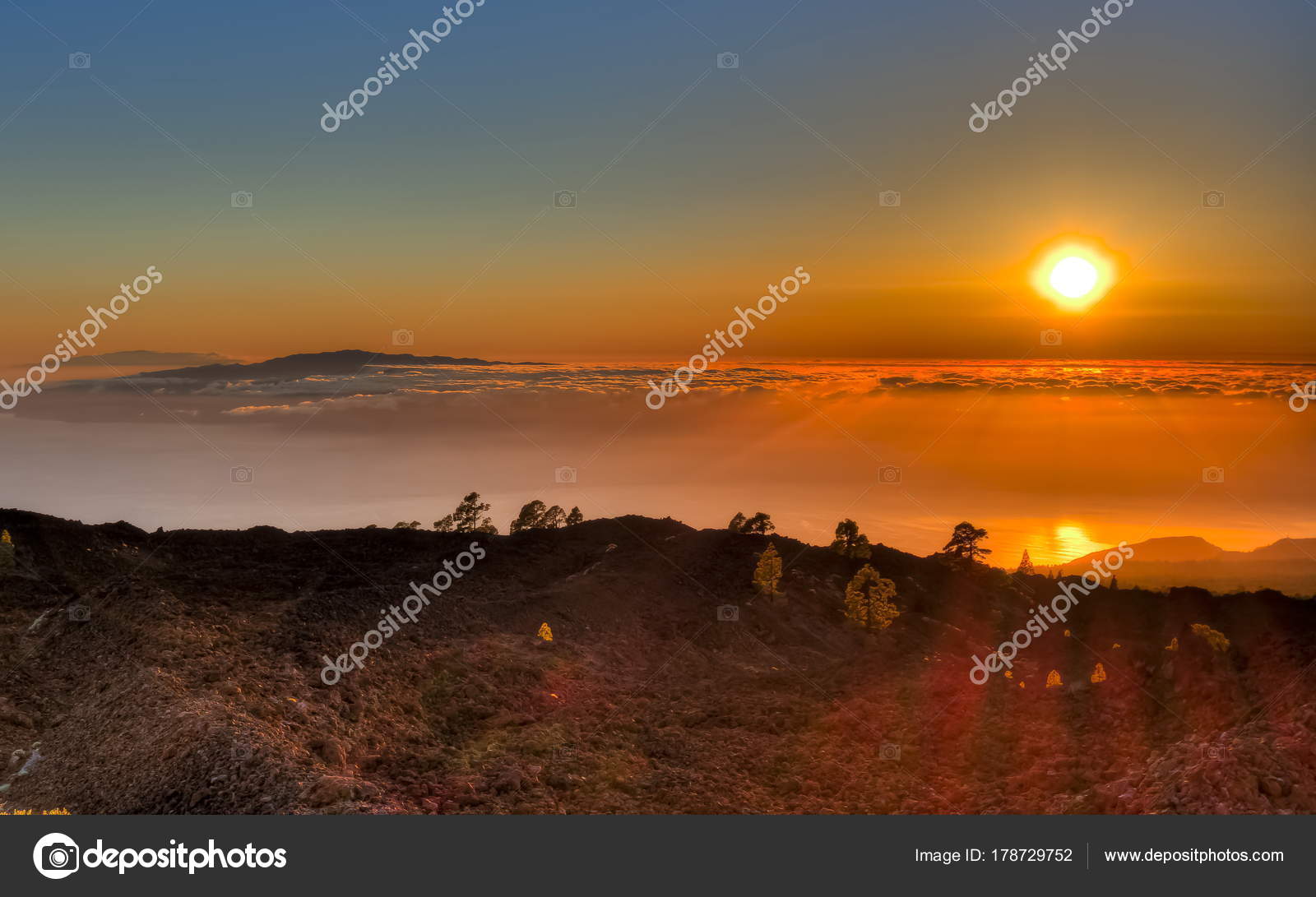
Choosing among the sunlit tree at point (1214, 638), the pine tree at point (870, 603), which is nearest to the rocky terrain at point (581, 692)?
the sunlit tree at point (1214, 638)

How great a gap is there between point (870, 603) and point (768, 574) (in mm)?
3829

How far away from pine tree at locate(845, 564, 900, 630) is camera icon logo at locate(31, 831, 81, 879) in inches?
974

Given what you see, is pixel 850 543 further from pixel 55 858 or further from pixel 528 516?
pixel 55 858

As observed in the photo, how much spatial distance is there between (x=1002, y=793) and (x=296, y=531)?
24.6 meters


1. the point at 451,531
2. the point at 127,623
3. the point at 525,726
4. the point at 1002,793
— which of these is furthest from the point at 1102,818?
the point at 451,531

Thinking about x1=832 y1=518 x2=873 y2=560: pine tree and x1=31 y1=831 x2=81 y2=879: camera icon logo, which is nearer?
x1=31 y1=831 x2=81 y2=879: camera icon logo

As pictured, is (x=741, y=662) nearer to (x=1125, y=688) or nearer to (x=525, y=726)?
(x=525, y=726)

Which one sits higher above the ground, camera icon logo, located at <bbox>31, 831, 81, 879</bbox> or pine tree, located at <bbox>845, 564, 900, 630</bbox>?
pine tree, located at <bbox>845, 564, 900, 630</bbox>

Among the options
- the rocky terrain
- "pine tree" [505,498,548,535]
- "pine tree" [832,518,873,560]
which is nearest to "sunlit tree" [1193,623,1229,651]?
the rocky terrain

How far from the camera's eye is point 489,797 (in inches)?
703

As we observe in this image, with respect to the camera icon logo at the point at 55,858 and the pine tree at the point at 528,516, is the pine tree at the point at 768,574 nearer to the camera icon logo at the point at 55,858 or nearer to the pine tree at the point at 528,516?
the pine tree at the point at 528,516

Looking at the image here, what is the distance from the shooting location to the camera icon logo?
12938 mm

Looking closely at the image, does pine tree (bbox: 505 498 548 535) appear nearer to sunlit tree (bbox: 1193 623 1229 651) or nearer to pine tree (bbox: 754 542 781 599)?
pine tree (bbox: 754 542 781 599)

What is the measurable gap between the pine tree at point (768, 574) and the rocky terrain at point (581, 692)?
0.52m
